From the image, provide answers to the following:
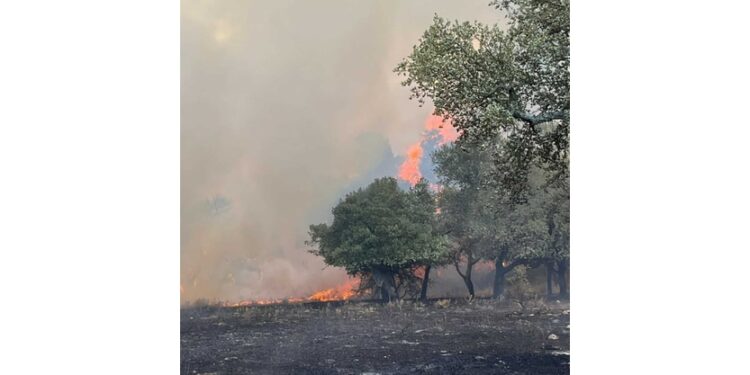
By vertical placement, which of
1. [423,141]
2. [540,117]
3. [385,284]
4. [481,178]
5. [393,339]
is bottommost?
[393,339]

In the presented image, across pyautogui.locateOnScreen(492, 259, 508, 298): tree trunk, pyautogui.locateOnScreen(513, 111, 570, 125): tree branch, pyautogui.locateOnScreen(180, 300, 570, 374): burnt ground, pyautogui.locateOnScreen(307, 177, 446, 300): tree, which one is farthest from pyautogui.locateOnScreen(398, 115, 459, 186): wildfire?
pyautogui.locateOnScreen(180, 300, 570, 374): burnt ground

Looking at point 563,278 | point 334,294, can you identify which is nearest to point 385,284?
point 334,294

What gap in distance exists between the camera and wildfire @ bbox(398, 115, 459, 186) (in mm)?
7941

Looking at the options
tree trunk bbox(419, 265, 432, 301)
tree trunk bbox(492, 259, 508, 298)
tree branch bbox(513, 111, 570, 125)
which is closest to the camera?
tree trunk bbox(492, 259, 508, 298)

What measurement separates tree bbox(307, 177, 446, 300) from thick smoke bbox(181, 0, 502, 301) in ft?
0.45

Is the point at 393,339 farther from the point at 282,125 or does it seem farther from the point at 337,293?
the point at 282,125

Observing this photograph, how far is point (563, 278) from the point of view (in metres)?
7.99

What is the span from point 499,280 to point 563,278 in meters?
0.69

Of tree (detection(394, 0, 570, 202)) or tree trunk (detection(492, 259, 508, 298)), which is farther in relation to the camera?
tree (detection(394, 0, 570, 202))

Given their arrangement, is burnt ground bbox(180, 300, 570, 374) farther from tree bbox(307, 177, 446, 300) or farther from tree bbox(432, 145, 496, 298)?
tree bbox(432, 145, 496, 298)

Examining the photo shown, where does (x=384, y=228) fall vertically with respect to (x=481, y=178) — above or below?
below
